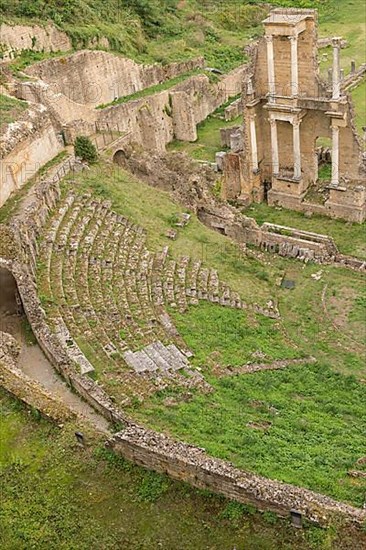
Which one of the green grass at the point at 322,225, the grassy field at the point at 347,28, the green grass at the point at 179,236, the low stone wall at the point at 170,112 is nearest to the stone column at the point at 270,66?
the green grass at the point at 322,225

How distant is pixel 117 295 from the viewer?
2070 centimetres

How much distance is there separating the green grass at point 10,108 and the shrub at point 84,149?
110 inches

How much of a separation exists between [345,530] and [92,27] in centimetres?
3717

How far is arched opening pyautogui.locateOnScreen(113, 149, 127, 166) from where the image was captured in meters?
32.3

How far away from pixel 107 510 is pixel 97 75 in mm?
30787

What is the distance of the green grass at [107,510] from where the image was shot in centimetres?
1159

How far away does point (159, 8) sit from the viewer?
5125cm

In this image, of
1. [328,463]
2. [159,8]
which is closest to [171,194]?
[328,463]

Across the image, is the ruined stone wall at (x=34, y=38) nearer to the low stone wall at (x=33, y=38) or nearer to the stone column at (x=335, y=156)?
the low stone wall at (x=33, y=38)

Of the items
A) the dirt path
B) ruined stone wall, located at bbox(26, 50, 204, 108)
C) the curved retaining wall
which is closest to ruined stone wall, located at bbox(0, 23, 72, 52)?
ruined stone wall, located at bbox(26, 50, 204, 108)

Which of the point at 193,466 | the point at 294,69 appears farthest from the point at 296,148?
the point at 193,466

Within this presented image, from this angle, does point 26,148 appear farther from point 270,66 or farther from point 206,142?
point 206,142

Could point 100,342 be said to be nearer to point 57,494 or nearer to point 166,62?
point 57,494

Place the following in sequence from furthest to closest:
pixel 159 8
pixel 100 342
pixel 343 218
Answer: pixel 159 8 < pixel 343 218 < pixel 100 342
